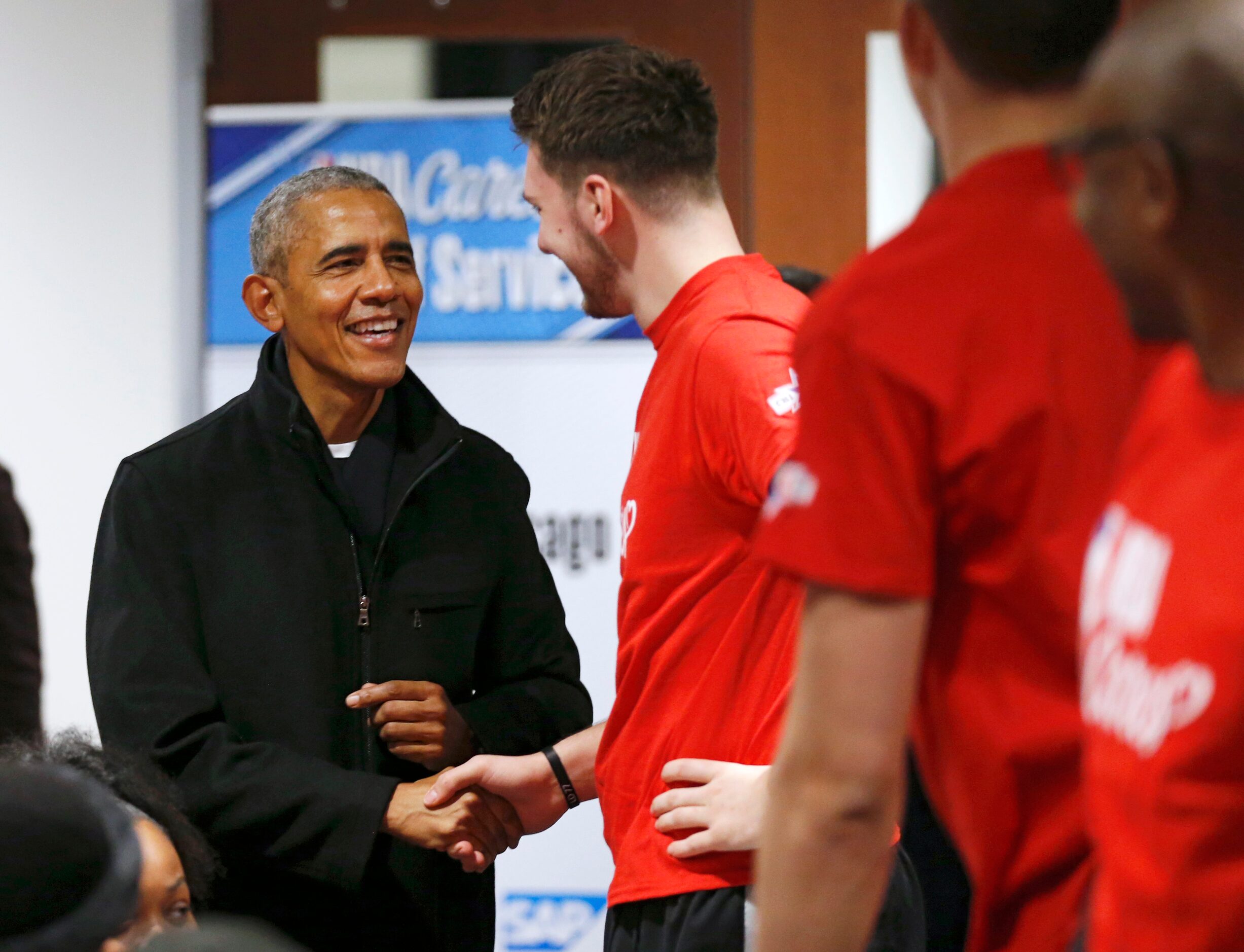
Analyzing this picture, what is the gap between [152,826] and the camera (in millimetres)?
1592

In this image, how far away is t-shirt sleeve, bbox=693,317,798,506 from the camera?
1.44m

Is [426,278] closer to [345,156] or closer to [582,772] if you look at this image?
[345,156]

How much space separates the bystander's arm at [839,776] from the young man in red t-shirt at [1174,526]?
12cm

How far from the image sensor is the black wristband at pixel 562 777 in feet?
6.37

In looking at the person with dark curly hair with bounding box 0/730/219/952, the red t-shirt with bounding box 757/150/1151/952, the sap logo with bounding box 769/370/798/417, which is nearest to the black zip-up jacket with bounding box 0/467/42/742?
the person with dark curly hair with bounding box 0/730/219/952

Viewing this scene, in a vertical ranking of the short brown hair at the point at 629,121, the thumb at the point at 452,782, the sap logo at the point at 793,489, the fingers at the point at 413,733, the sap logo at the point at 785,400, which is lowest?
the thumb at the point at 452,782

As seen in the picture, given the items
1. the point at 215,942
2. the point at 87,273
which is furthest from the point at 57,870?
the point at 87,273

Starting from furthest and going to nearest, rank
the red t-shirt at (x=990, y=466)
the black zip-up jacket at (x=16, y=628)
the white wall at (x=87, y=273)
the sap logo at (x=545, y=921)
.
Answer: the white wall at (x=87, y=273) → the sap logo at (x=545, y=921) → the black zip-up jacket at (x=16, y=628) → the red t-shirt at (x=990, y=466)

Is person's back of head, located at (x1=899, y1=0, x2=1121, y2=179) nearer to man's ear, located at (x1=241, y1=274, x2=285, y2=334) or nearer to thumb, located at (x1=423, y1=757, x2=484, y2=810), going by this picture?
thumb, located at (x1=423, y1=757, x2=484, y2=810)

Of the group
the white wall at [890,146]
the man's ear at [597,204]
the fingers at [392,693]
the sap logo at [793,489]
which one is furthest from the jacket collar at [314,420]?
the white wall at [890,146]

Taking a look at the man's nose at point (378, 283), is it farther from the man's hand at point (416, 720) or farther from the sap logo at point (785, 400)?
the sap logo at point (785, 400)

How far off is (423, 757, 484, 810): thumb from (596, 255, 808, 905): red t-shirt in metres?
0.28

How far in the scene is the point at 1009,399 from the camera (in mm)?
870

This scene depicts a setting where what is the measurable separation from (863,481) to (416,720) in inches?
44.0
